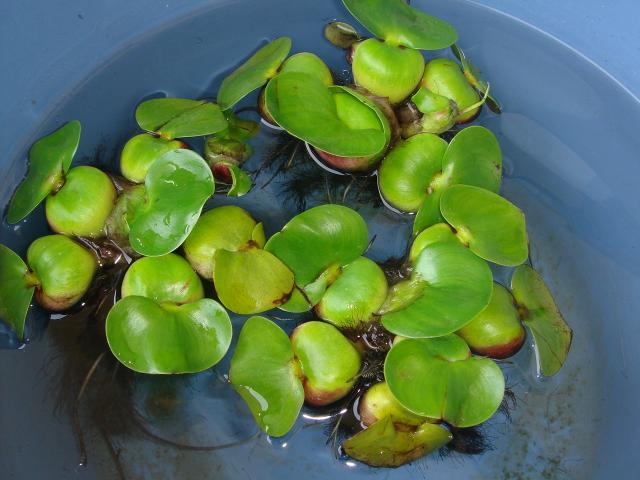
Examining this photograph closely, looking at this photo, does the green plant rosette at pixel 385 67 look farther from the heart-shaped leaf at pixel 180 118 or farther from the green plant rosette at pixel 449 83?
the heart-shaped leaf at pixel 180 118

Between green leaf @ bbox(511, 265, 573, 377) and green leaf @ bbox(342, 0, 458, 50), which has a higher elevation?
green leaf @ bbox(342, 0, 458, 50)

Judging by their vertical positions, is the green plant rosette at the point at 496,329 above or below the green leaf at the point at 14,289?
above

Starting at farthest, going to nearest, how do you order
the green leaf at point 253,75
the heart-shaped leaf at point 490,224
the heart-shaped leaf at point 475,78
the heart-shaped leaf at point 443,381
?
the heart-shaped leaf at point 475,78
the green leaf at point 253,75
the heart-shaped leaf at point 490,224
the heart-shaped leaf at point 443,381

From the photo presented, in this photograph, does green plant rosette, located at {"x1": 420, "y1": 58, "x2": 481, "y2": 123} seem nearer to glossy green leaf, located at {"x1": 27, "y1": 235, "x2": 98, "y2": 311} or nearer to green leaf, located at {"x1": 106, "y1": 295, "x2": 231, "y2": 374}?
green leaf, located at {"x1": 106, "y1": 295, "x2": 231, "y2": 374}

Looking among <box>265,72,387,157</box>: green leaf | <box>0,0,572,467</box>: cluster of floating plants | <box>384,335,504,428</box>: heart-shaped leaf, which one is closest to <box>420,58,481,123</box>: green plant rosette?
<box>0,0,572,467</box>: cluster of floating plants

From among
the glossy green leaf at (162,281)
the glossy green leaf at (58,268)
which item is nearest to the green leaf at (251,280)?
the glossy green leaf at (162,281)
